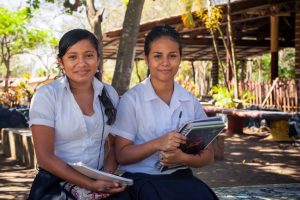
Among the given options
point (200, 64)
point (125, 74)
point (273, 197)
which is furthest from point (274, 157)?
point (200, 64)

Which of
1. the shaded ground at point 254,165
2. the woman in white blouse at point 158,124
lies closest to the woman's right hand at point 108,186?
the woman in white blouse at point 158,124

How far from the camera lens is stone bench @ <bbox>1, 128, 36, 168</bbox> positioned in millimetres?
7542

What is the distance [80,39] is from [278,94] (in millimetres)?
11337

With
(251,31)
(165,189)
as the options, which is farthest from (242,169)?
(251,31)

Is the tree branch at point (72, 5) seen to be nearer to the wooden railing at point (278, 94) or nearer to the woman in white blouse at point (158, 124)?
the woman in white blouse at point (158, 124)

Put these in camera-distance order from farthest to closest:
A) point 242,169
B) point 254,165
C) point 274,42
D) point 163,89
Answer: point 274,42
point 254,165
point 242,169
point 163,89

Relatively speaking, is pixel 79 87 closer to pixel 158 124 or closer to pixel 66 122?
pixel 66 122

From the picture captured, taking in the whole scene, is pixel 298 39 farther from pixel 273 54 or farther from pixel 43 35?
pixel 43 35

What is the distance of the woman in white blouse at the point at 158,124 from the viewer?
7.78 feet

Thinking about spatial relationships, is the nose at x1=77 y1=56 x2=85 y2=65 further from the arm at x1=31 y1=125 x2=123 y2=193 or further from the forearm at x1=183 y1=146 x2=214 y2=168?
the forearm at x1=183 y1=146 x2=214 y2=168

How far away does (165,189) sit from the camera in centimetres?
231

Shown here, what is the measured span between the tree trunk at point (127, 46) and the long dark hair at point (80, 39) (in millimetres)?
3144

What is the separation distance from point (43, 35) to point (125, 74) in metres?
21.0

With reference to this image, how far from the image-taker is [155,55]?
2559 mm
